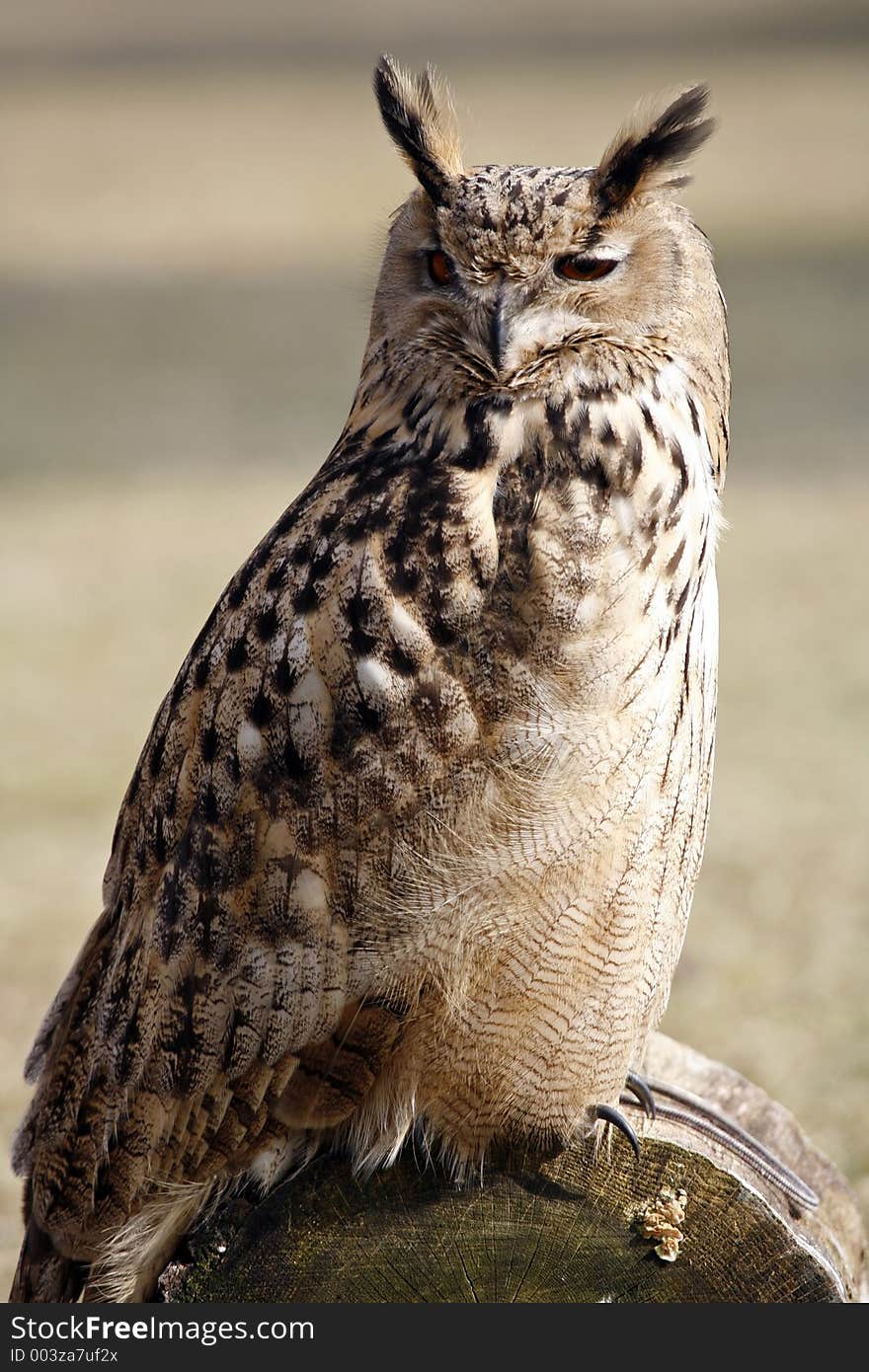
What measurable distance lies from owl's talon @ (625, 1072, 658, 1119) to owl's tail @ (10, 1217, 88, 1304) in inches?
32.2

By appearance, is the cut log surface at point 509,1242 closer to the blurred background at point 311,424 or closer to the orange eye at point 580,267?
the orange eye at point 580,267

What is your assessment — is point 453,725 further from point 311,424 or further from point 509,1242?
point 311,424

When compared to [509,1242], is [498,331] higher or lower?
higher

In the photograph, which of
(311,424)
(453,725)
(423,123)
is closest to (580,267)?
(423,123)

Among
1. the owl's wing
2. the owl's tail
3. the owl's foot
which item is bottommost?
the owl's tail

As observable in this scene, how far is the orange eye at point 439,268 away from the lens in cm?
204

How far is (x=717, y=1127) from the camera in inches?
98.2

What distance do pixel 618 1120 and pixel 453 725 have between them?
0.63m

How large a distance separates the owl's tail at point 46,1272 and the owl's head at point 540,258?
1.33 metres

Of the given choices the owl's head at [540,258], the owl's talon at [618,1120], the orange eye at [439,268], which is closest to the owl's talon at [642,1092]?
the owl's talon at [618,1120]

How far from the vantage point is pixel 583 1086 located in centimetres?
219

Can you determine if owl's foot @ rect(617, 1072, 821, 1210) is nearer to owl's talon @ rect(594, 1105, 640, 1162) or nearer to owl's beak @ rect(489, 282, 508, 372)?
owl's talon @ rect(594, 1105, 640, 1162)

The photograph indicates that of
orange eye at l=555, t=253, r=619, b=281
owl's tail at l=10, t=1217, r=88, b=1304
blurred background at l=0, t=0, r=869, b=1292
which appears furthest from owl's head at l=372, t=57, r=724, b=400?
owl's tail at l=10, t=1217, r=88, b=1304

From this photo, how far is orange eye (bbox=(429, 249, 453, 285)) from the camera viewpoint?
204 cm
